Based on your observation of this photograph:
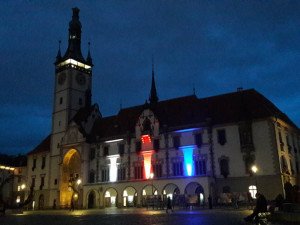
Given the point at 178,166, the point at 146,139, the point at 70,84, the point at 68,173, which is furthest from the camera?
the point at 70,84

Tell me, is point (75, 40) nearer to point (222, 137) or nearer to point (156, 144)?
point (156, 144)

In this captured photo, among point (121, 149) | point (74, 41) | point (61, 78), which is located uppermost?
point (74, 41)

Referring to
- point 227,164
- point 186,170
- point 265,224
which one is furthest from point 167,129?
point 265,224

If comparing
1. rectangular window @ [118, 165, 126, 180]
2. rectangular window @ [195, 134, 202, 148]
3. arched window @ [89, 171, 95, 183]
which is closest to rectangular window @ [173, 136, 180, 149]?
rectangular window @ [195, 134, 202, 148]

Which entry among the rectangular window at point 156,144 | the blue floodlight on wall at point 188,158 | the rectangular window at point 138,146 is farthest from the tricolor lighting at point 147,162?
the blue floodlight on wall at point 188,158

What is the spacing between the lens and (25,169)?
70.3 m

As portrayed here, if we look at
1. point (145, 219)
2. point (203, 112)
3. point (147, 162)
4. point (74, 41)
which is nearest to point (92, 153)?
point (147, 162)

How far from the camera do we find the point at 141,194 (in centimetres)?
4688

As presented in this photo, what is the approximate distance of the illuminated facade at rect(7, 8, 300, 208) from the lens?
1647 inches

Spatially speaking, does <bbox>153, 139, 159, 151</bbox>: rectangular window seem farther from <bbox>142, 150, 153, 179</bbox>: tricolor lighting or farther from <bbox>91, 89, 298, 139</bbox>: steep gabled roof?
<bbox>91, 89, 298, 139</bbox>: steep gabled roof

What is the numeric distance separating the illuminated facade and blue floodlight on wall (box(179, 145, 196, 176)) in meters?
0.14

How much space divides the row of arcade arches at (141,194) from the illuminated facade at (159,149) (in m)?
0.13

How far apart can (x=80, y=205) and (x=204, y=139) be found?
897 inches

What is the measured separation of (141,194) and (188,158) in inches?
332
